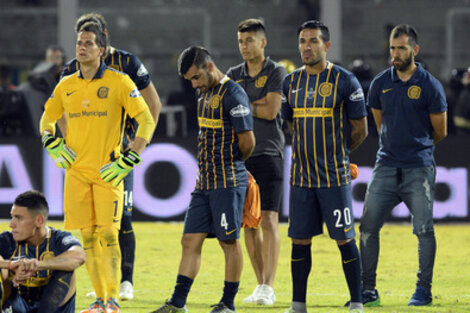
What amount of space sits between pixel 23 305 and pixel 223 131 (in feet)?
5.84

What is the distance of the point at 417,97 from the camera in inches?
283

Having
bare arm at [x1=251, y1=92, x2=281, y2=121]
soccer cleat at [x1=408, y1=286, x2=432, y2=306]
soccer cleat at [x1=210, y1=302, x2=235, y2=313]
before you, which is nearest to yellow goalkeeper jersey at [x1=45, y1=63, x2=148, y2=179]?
soccer cleat at [x1=210, y1=302, x2=235, y2=313]

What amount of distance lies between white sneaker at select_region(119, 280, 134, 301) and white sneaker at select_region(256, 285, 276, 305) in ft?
3.32

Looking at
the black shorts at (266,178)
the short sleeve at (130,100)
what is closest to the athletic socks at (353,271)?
the black shorts at (266,178)

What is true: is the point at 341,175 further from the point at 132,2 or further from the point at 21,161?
the point at 132,2

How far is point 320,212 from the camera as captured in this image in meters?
6.55

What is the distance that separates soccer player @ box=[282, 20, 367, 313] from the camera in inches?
253

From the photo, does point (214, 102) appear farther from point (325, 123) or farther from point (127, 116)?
point (127, 116)

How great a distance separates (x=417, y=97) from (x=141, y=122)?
2072 mm

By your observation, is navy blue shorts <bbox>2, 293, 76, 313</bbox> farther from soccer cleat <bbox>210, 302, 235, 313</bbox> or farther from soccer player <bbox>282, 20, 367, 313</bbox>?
soccer player <bbox>282, 20, 367, 313</bbox>

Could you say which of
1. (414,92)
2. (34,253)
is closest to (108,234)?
(34,253)

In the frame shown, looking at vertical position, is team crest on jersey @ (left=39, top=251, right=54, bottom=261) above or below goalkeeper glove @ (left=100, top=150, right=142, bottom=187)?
below

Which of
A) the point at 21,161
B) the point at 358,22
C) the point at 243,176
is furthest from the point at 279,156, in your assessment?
the point at 358,22

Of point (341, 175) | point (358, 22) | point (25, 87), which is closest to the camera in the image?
point (341, 175)
